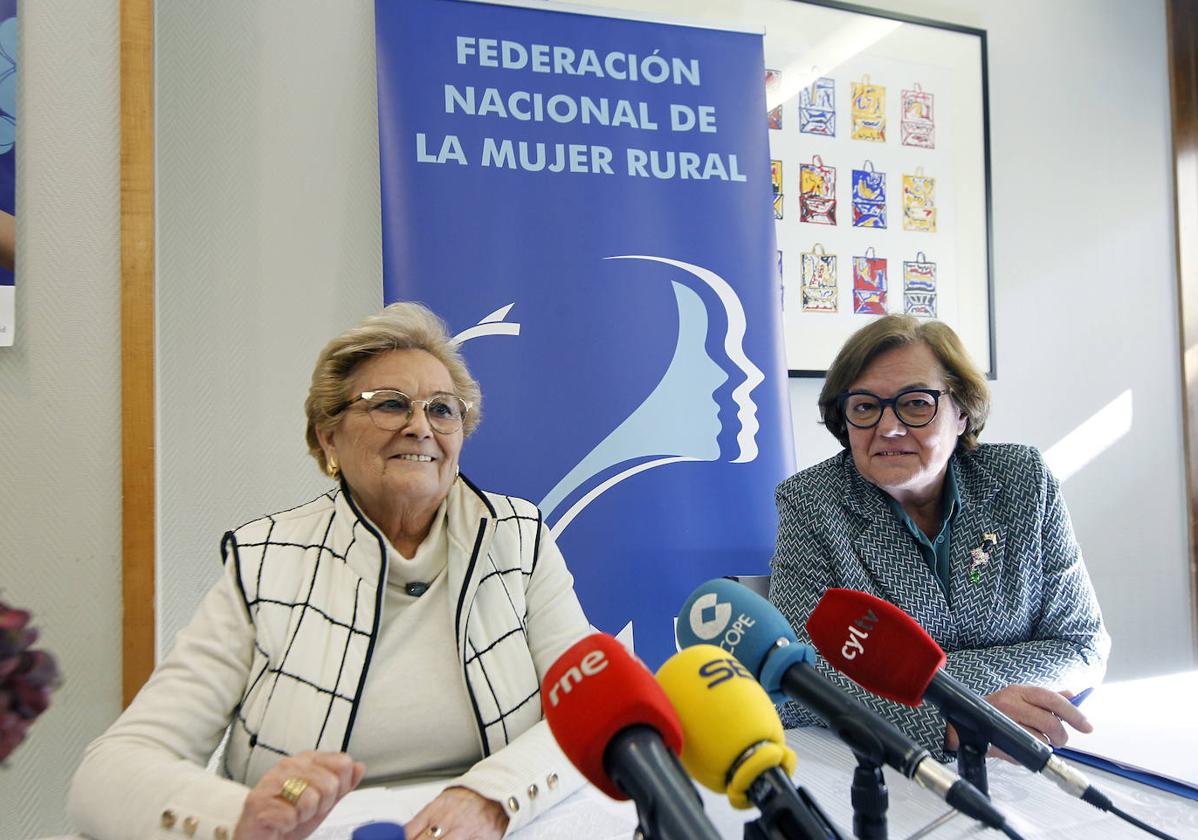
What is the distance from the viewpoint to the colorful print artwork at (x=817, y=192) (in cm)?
288

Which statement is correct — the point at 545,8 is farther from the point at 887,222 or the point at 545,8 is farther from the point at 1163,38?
the point at 1163,38

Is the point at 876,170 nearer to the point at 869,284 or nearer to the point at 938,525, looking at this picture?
the point at 869,284

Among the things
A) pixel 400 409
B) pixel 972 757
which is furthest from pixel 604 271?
pixel 972 757

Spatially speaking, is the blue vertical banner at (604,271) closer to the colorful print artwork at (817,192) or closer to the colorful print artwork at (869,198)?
the colorful print artwork at (817,192)

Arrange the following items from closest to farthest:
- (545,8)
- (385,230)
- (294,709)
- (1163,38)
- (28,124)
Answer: (294,709) → (28,124) → (385,230) → (545,8) → (1163,38)

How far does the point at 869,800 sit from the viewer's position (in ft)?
2.64

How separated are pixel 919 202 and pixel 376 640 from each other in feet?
7.83

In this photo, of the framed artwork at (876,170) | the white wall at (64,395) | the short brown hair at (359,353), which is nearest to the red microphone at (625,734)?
→ the short brown hair at (359,353)

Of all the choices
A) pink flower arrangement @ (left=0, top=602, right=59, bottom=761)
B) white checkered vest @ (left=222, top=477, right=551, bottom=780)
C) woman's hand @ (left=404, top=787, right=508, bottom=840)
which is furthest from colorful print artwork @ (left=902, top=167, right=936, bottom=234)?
pink flower arrangement @ (left=0, top=602, right=59, bottom=761)

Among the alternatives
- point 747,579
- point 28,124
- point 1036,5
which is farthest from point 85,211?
point 1036,5

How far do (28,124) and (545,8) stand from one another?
1231mm

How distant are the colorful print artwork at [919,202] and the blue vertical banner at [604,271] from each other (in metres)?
0.75

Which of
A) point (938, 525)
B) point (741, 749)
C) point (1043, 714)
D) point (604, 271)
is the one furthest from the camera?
point (604, 271)

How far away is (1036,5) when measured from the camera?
3217 millimetres
